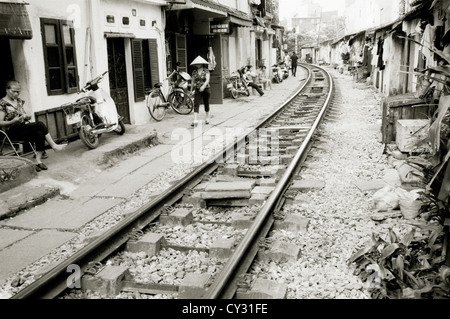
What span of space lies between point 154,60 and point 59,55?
15.7 ft

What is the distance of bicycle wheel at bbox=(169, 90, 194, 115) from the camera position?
49.3 feet

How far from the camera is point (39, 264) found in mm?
4762

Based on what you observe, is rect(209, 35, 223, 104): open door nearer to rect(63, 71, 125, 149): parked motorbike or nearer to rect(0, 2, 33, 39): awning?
rect(63, 71, 125, 149): parked motorbike

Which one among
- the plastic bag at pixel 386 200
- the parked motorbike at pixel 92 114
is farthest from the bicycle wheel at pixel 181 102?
the plastic bag at pixel 386 200

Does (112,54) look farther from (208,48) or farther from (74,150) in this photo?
(208,48)

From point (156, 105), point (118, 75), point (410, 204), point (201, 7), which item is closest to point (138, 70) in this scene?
point (118, 75)

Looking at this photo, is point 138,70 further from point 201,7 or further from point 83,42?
point 201,7

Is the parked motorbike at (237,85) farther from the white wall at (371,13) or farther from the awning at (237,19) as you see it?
the white wall at (371,13)

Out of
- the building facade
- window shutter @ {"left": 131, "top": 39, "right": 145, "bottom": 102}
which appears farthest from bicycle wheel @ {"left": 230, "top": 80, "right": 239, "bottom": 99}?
window shutter @ {"left": 131, "top": 39, "right": 145, "bottom": 102}

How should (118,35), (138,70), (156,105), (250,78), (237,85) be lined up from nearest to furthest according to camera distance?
(118,35)
(138,70)
(156,105)
(237,85)
(250,78)

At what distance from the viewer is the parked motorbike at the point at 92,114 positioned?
9.05 metres

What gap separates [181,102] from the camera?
15.2m

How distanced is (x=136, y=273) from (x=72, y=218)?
200 centimetres
